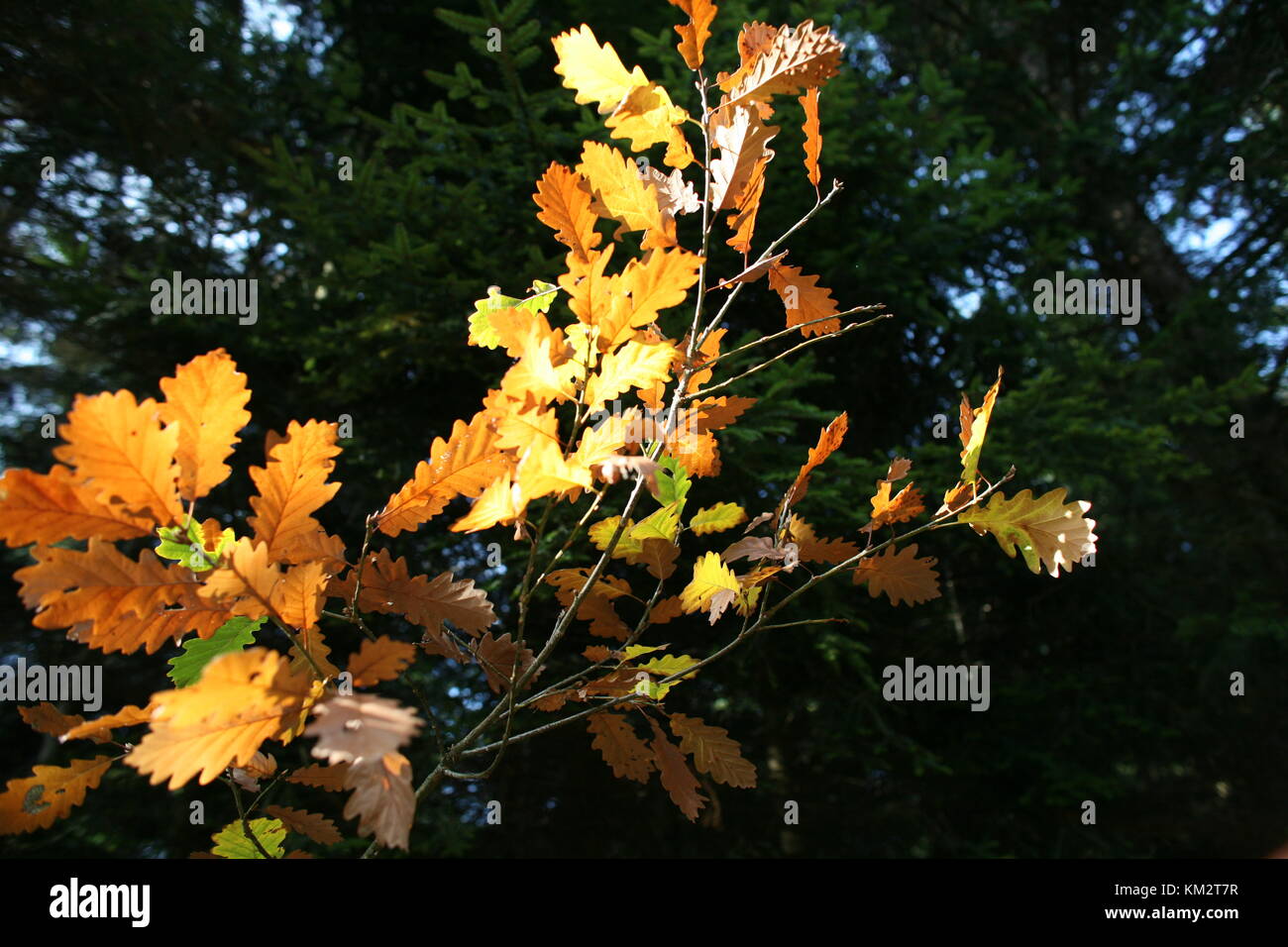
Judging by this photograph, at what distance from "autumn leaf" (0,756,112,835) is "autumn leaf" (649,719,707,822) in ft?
1.81

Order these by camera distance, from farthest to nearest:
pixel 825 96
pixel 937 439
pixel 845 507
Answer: pixel 937 439 < pixel 825 96 < pixel 845 507

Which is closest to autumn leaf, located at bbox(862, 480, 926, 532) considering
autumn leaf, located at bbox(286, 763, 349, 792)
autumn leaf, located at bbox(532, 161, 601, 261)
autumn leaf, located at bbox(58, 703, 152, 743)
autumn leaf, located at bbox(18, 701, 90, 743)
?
autumn leaf, located at bbox(532, 161, 601, 261)

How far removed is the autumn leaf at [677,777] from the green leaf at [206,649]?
1.49 ft

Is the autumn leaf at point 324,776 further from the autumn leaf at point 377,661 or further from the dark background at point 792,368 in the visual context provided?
the dark background at point 792,368

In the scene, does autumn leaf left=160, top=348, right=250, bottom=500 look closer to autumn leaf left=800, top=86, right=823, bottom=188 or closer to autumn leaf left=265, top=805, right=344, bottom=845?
autumn leaf left=265, top=805, right=344, bottom=845

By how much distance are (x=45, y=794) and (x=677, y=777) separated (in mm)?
625

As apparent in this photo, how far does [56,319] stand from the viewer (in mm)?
→ 4047

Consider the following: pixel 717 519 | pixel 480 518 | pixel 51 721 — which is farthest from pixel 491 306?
pixel 51 721

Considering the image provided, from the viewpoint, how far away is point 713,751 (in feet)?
3.31

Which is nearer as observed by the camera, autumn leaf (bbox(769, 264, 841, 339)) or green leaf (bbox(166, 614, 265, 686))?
green leaf (bbox(166, 614, 265, 686))

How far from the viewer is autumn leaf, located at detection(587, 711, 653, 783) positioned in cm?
103
